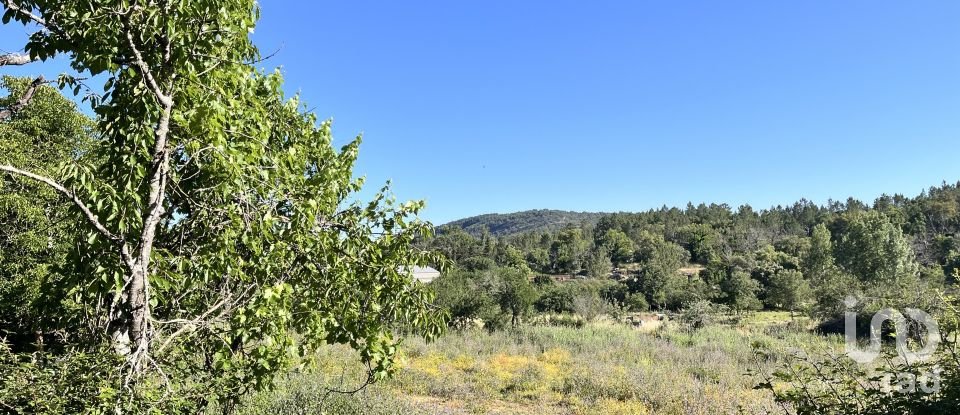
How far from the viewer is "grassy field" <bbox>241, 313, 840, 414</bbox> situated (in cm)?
694

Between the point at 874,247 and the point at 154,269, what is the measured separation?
4790 centimetres

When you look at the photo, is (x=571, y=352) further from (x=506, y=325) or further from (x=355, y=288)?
(x=355, y=288)

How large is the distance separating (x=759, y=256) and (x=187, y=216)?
6365 centimetres

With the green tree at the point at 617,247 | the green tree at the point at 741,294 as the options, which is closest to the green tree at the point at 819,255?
the green tree at the point at 741,294

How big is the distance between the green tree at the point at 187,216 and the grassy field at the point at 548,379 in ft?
3.70

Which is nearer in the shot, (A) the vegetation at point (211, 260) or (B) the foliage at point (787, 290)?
(A) the vegetation at point (211, 260)

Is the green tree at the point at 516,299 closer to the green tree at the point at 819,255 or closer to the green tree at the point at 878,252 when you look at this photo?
the green tree at the point at 878,252

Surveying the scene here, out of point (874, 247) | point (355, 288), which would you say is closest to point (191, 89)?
point (355, 288)

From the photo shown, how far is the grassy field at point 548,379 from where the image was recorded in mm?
6938

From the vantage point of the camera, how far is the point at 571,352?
14.4 m

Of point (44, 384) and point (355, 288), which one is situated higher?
point (355, 288)

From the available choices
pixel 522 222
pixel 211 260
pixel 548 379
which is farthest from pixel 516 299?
pixel 522 222

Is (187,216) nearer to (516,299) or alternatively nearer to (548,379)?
(548,379)

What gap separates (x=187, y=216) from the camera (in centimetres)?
329
